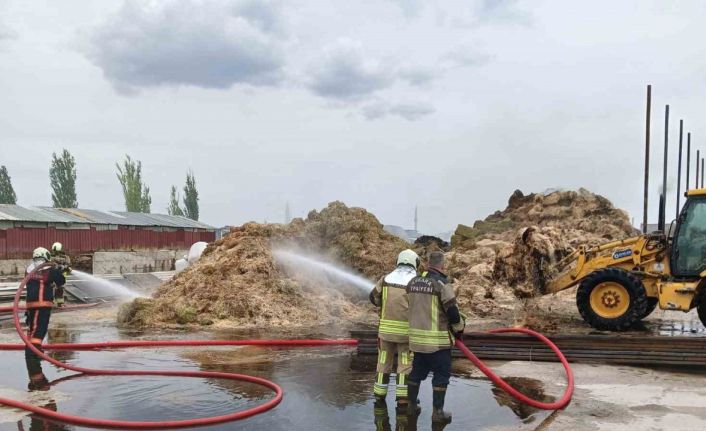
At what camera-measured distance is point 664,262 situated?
37.0 ft

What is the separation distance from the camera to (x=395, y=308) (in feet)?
21.7

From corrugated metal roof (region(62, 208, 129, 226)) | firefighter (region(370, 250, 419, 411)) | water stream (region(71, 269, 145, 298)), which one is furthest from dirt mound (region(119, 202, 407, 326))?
corrugated metal roof (region(62, 208, 129, 226))

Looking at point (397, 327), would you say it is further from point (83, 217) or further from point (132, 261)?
point (83, 217)

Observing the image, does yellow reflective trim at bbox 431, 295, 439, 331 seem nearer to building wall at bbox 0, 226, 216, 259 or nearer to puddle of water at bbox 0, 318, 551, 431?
puddle of water at bbox 0, 318, 551, 431

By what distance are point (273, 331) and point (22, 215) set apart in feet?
77.0

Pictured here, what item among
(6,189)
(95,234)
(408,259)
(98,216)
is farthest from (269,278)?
(6,189)

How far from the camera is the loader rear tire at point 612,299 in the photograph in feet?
36.2

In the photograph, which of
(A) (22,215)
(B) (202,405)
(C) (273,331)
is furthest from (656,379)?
(A) (22,215)

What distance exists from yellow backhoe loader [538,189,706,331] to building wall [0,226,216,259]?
83.1ft

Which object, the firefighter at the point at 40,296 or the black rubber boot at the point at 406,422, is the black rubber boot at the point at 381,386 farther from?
the firefighter at the point at 40,296

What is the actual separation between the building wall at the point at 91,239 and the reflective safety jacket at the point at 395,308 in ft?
85.8

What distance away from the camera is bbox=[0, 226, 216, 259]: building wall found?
28.0m

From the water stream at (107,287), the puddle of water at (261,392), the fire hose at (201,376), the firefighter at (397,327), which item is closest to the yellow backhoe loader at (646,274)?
the fire hose at (201,376)

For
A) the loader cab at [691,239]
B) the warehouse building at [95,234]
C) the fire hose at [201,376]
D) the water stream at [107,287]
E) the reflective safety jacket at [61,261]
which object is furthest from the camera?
the warehouse building at [95,234]
